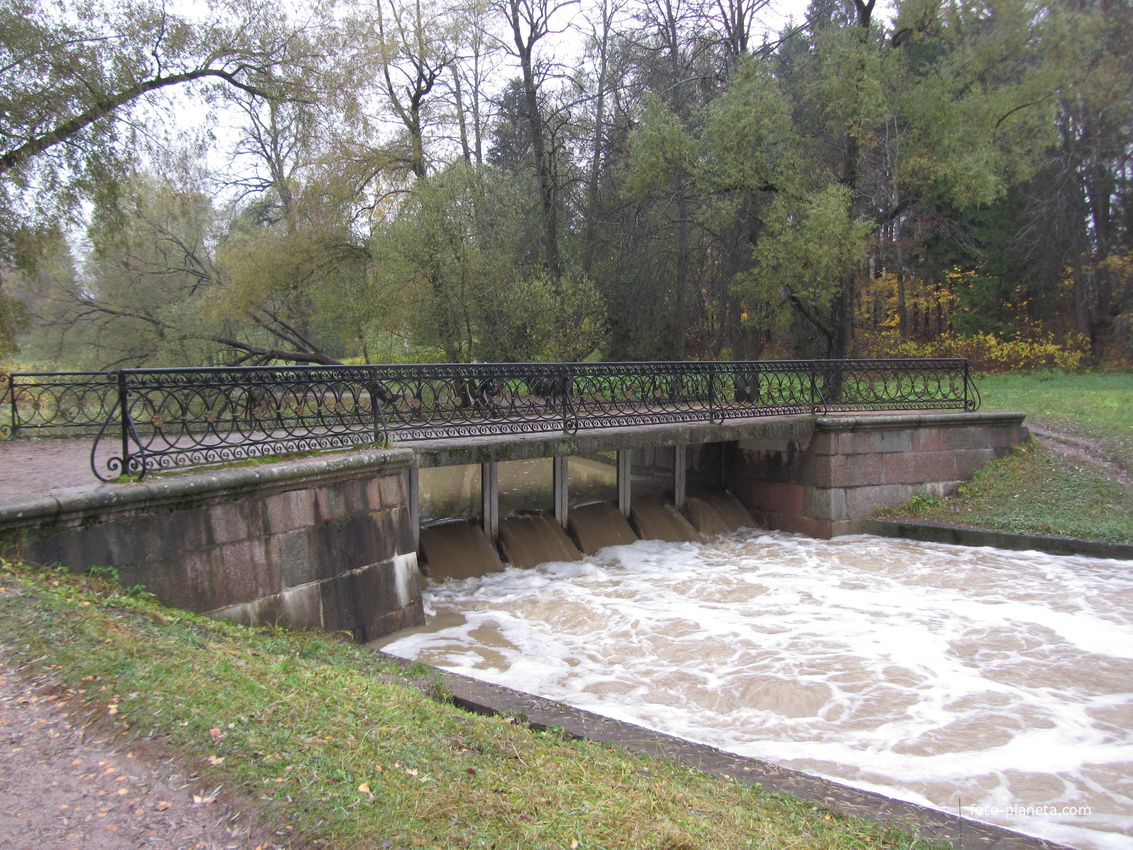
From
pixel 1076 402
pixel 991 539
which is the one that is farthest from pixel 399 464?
pixel 1076 402

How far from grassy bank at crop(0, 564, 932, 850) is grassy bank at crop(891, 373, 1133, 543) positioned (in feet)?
30.9

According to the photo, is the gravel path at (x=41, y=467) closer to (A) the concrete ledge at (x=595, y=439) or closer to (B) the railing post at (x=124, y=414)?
(B) the railing post at (x=124, y=414)

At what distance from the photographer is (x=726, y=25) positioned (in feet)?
62.3

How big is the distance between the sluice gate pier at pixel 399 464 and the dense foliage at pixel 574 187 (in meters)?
3.86

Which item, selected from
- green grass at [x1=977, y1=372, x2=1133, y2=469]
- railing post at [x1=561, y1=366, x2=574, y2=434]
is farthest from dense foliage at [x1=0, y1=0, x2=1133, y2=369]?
railing post at [x1=561, y1=366, x2=574, y2=434]

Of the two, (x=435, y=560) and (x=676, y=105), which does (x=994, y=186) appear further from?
(x=435, y=560)

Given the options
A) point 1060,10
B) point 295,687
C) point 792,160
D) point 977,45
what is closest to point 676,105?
point 792,160

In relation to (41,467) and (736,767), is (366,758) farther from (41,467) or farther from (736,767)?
(41,467)

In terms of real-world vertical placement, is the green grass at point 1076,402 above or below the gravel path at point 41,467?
below

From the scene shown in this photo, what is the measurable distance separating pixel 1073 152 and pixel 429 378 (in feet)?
79.4

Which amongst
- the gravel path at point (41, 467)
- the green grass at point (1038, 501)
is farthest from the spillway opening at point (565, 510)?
the gravel path at point (41, 467)

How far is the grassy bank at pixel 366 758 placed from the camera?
301cm

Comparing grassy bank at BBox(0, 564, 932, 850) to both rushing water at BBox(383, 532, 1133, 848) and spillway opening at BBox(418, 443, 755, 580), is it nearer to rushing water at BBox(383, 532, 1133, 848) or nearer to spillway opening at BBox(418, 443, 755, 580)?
rushing water at BBox(383, 532, 1133, 848)

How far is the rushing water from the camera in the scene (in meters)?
5.16
